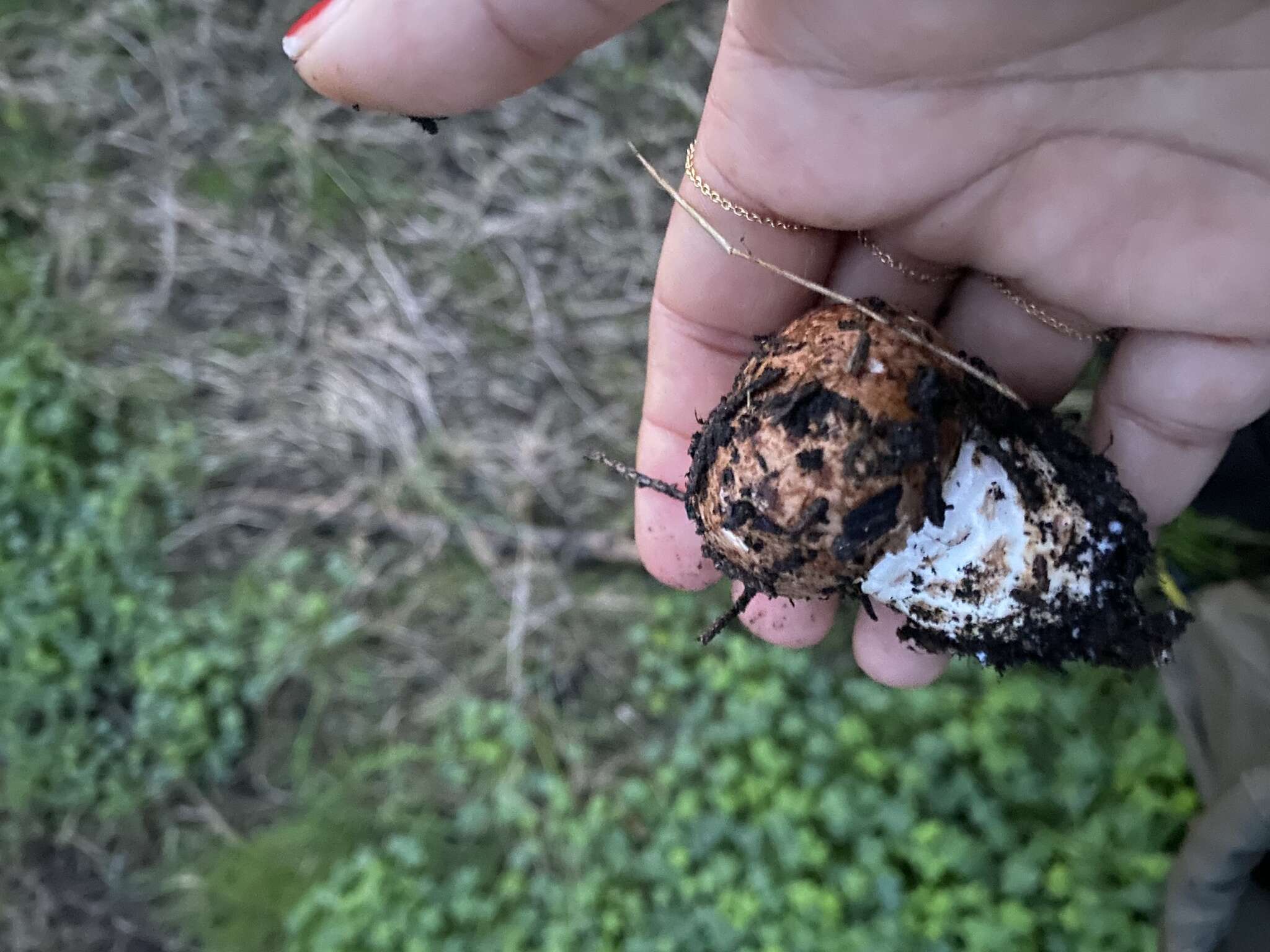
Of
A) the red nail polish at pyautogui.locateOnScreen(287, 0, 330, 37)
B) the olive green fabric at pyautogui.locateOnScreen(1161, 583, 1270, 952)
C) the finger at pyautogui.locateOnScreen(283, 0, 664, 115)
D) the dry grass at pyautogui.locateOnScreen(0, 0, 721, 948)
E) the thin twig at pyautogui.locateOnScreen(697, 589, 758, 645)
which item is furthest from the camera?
the dry grass at pyautogui.locateOnScreen(0, 0, 721, 948)

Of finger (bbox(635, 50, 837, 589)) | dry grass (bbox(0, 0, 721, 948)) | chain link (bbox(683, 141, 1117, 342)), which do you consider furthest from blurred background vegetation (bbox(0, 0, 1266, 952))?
chain link (bbox(683, 141, 1117, 342))

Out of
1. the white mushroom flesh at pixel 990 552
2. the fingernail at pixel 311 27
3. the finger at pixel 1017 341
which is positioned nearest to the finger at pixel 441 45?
the fingernail at pixel 311 27

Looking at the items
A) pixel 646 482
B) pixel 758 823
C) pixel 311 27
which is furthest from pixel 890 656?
pixel 311 27

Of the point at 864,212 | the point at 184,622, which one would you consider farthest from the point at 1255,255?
the point at 184,622

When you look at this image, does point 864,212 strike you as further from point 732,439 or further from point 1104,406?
point 1104,406

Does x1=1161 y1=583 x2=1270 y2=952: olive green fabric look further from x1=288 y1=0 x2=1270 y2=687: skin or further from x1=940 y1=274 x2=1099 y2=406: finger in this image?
x1=940 y1=274 x2=1099 y2=406: finger

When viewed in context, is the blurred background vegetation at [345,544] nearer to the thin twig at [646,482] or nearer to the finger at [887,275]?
the thin twig at [646,482]
